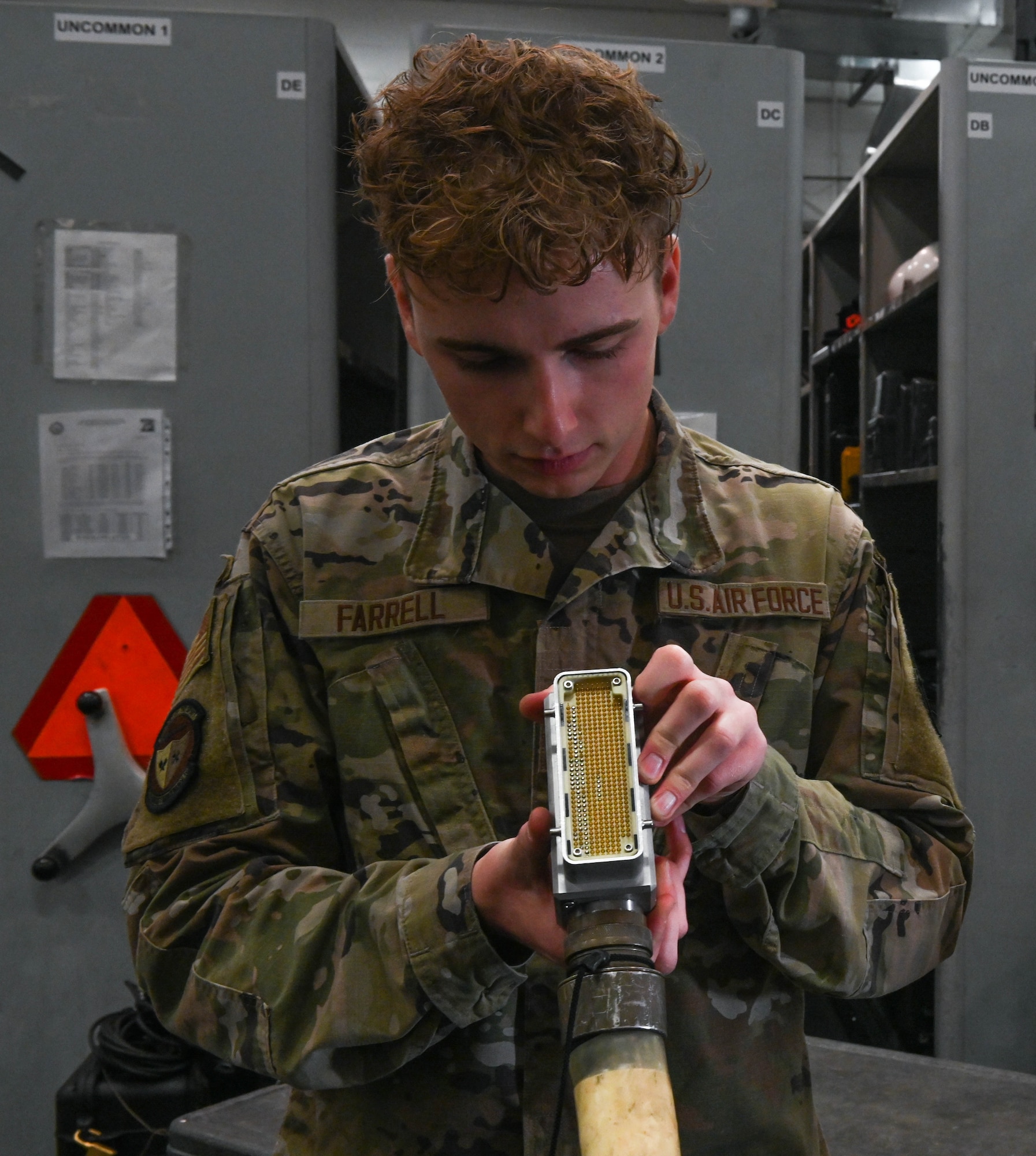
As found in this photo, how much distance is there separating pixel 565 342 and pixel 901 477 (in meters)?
2.10

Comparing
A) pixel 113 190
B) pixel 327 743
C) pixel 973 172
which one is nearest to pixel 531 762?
pixel 327 743

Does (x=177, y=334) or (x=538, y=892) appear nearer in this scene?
(x=538, y=892)

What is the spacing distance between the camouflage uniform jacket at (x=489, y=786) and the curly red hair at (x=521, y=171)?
0.73 feet

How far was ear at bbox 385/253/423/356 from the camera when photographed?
2.75ft

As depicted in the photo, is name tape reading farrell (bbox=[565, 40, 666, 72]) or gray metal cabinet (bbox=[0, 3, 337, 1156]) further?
name tape reading farrell (bbox=[565, 40, 666, 72])

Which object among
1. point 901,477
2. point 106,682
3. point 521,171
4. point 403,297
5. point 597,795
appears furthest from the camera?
point 901,477

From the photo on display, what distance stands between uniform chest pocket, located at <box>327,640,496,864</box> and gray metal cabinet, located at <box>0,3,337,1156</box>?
1196mm

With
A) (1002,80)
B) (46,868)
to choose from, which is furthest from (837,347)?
(46,868)

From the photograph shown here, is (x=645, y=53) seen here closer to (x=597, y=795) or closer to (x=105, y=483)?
(x=105, y=483)

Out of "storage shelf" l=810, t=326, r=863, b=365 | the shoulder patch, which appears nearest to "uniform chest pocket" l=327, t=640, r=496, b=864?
the shoulder patch

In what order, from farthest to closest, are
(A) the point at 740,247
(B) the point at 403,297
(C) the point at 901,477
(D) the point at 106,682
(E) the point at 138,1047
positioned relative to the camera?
(C) the point at 901,477 → (A) the point at 740,247 → (D) the point at 106,682 → (E) the point at 138,1047 → (B) the point at 403,297

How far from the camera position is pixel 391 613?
0.90 meters

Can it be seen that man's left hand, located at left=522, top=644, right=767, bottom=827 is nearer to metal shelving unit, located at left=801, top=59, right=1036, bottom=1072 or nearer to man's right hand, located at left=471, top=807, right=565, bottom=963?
man's right hand, located at left=471, top=807, right=565, bottom=963

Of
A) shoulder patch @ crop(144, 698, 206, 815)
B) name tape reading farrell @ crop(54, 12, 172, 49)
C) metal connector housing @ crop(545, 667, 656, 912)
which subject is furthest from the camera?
name tape reading farrell @ crop(54, 12, 172, 49)
